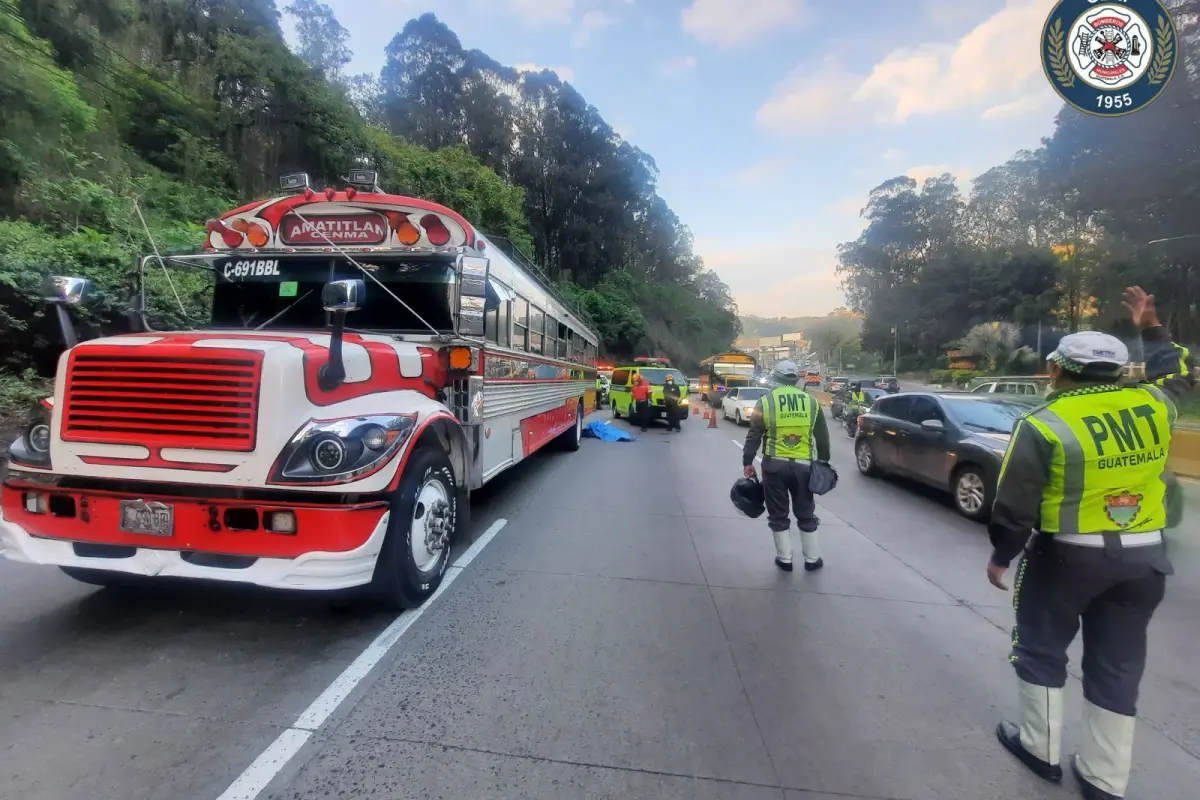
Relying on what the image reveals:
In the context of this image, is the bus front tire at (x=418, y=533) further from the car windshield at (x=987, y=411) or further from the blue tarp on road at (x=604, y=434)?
the blue tarp on road at (x=604, y=434)

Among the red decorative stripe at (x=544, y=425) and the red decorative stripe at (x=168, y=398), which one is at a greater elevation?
the red decorative stripe at (x=168, y=398)

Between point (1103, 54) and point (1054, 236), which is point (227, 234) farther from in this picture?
point (1054, 236)

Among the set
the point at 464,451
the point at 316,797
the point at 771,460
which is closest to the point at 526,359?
the point at 464,451

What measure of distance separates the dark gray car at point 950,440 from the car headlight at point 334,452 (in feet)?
22.4

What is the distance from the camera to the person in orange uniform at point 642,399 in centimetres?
1927

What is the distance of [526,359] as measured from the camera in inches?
304

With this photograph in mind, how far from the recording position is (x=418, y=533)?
425cm

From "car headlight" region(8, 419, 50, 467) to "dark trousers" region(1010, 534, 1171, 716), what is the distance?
5009 millimetres

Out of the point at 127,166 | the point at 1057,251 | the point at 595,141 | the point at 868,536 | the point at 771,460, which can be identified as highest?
the point at 595,141

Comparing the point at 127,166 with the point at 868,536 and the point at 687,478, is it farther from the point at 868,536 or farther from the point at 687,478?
the point at 868,536

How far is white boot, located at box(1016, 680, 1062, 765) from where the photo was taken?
2.78 m

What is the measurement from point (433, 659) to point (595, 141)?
52046 millimetres

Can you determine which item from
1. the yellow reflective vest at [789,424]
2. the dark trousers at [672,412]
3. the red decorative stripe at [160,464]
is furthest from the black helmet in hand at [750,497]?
the dark trousers at [672,412]

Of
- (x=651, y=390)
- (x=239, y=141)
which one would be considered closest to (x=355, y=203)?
(x=651, y=390)
